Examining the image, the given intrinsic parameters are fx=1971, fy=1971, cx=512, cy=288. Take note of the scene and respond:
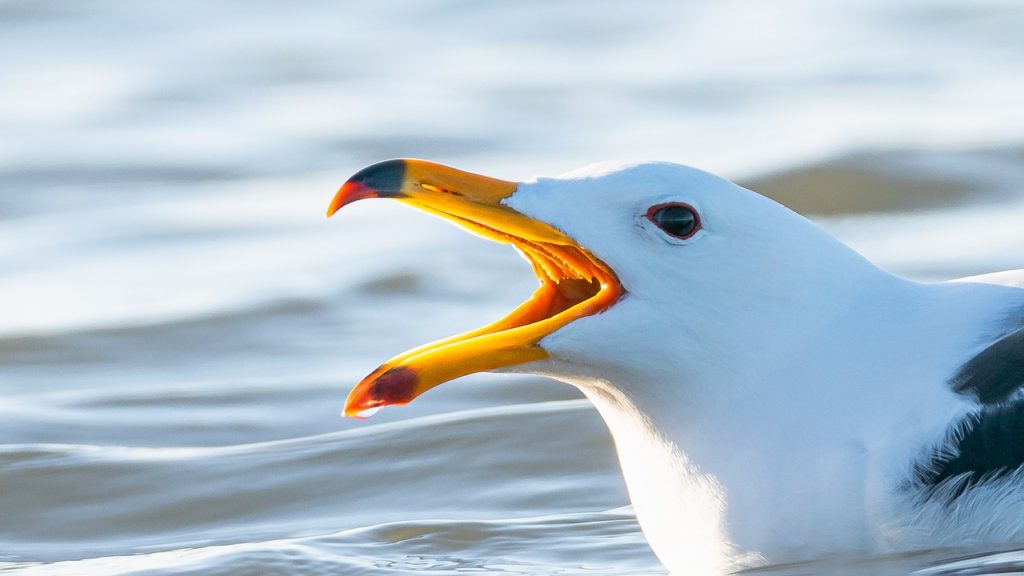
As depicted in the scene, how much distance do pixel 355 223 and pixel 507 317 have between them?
13.8ft

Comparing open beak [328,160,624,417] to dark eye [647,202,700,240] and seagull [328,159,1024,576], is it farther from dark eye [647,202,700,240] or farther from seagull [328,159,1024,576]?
dark eye [647,202,700,240]

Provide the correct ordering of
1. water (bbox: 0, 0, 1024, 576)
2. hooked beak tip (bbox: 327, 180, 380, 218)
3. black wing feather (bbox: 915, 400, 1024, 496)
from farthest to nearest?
water (bbox: 0, 0, 1024, 576) < hooked beak tip (bbox: 327, 180, 380, 218) < black wing feather (bbox: 915, 400, 1024, 496)

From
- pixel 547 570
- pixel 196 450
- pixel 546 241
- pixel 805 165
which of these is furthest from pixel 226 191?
pixel 546 241

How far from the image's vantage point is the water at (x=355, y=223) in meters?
4.94

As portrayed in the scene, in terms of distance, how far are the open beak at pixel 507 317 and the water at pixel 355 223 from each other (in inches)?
26.3

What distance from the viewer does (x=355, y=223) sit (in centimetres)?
792

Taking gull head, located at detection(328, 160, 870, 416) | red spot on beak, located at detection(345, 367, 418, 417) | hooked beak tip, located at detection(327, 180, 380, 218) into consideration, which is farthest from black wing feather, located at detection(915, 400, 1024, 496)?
hooked beak tip, located at detection(327, 180, 380, 218)

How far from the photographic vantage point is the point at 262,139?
9.19 meters

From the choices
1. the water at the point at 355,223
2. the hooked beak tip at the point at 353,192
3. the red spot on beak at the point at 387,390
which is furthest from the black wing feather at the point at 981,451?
the hooked beak tip at the point at 353,192

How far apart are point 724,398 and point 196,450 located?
2201 millimetres

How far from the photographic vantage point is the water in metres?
4.94

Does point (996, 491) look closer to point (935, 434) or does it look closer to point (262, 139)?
point (935, 434)

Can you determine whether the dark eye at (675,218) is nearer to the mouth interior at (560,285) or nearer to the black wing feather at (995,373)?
the mouth interior at (560,285)

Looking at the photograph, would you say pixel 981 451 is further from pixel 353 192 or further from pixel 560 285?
pixel 353 192
